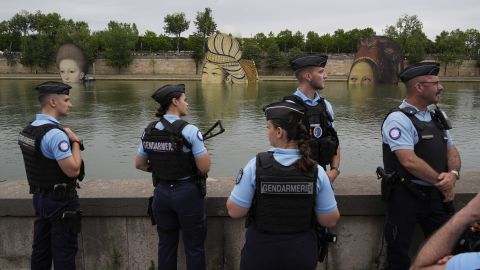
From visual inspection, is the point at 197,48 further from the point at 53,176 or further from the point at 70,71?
the point at 53,176

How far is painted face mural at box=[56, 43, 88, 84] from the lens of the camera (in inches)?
1988

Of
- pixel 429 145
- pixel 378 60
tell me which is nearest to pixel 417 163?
pixel 429 145

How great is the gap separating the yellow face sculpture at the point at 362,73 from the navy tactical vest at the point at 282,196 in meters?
44.3

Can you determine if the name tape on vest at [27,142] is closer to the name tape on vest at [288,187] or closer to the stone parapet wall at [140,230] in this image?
the stone parapet wall at [140,230]

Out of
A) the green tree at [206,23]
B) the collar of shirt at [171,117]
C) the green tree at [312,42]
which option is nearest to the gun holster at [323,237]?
the collar of shirt at [171,117]

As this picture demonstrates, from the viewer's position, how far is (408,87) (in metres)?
3.60

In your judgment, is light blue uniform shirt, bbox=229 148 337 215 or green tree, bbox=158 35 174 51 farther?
green tree, bbox=158 35 174 51

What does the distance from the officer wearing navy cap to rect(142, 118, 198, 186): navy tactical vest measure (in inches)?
23.2

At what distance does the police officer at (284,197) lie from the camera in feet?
8.25

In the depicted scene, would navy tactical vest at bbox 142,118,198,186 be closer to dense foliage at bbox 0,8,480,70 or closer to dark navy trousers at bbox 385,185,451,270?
dark navy trousers at bbox 385,185,451,270

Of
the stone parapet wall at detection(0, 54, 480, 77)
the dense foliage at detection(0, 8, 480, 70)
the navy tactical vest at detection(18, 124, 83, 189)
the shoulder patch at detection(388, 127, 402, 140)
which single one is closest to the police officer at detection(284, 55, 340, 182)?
the shoulder patch at detection(388, 127, 402, 140)

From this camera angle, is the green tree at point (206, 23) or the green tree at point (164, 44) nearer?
the green tree at point (206, 23)

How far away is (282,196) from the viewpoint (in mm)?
2525

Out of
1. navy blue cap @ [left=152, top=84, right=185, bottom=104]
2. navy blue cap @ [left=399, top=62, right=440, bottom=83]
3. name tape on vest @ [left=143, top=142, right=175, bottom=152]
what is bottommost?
name tape on vest @ [left=143, top=142, right=175, bottom=152]
